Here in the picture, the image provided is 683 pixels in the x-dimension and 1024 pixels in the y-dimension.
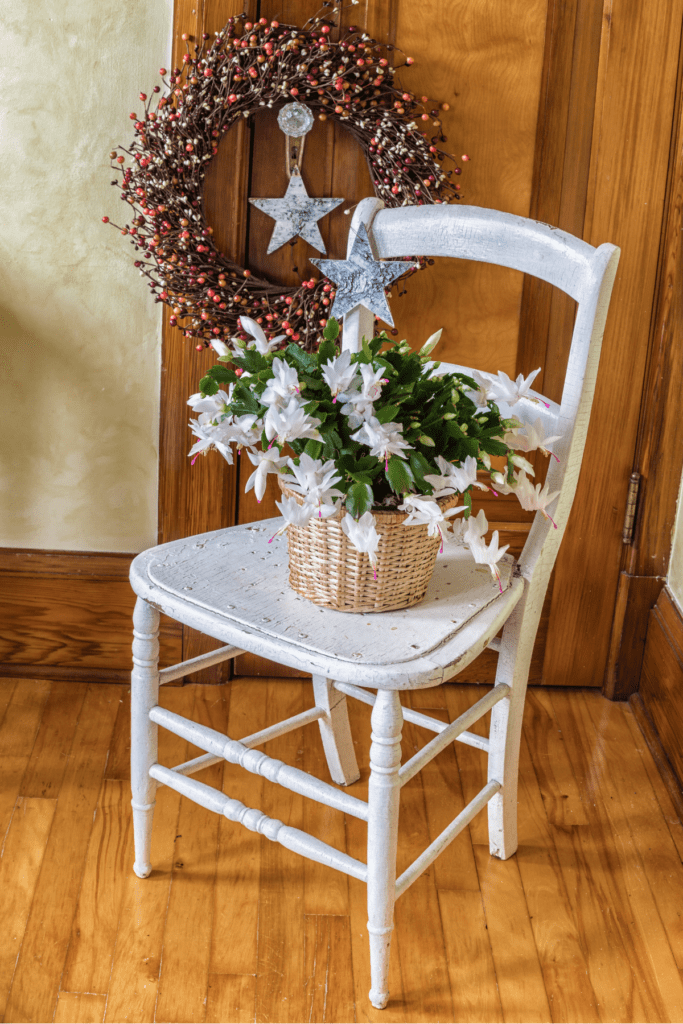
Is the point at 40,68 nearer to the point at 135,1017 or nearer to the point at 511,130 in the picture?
the point at 511,130

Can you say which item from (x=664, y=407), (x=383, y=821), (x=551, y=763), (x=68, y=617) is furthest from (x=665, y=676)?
(x=68, y=617)

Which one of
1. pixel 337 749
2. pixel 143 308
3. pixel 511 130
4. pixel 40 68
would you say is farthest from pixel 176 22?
pixel 337 749

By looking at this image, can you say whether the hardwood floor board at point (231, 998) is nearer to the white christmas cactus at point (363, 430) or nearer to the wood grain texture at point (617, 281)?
the white christmas cactus at point (363, 430)

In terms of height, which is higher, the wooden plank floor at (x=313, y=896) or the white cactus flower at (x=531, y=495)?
the white cactus flower at (x=531, y=495)

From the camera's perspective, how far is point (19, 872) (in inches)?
56.4

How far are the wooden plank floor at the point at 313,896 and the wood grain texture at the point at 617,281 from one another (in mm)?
235

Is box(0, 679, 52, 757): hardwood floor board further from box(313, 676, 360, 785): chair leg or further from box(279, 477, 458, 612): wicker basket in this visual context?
box(279, 477, 458, 612): wicker basket

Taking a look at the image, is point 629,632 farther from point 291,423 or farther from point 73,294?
point 73,294

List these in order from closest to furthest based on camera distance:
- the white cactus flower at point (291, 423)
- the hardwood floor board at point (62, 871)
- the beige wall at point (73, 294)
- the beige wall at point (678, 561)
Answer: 1. the white cactus flower at point (291, 423)
2. the hardwood floor board at point (62, 871)
3. the beige wall at point (73, 294)
4. the beige wall at point (678, 561)

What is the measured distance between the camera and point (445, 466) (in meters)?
1.10

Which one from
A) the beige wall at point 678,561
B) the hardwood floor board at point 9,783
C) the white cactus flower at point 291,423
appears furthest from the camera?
the beige wall at point 678,561

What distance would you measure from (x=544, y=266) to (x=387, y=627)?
20.7 inches

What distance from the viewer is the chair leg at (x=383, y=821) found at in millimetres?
1124

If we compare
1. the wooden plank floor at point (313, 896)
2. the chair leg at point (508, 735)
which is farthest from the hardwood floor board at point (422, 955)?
the chair leg at point (508, 735)
